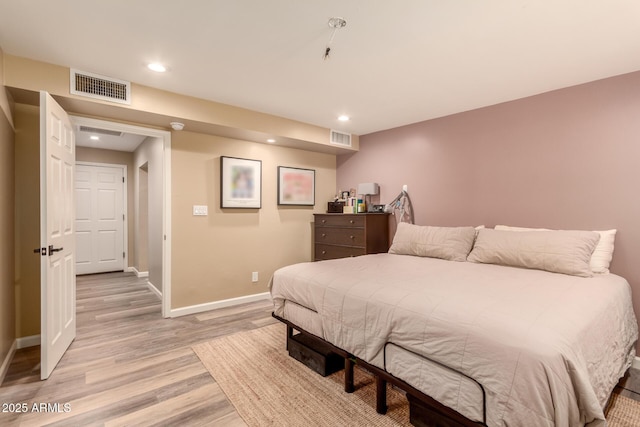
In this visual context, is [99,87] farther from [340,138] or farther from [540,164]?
[540,164]

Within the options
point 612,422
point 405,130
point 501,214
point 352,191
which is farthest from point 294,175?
point 612,422

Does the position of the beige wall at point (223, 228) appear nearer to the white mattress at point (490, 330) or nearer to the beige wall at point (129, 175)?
the white mattress at point (490, 330)

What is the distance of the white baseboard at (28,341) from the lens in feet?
8.72

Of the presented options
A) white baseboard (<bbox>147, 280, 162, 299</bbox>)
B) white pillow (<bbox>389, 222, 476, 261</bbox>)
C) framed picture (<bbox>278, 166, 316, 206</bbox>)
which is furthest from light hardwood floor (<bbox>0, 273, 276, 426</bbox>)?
white pillow (<bbox>389, 222, 476, 261</bbox>)

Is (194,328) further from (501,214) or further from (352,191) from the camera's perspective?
(501,214)

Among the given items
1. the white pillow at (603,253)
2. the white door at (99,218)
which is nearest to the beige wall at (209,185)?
the white door at (99,218)

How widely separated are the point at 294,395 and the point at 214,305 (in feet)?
6.84

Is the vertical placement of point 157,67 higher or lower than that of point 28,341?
higher

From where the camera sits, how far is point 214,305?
147 inches

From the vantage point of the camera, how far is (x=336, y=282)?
6.97 ft

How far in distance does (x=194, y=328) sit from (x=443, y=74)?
340cm

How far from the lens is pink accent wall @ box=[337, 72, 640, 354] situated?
246 centimetres

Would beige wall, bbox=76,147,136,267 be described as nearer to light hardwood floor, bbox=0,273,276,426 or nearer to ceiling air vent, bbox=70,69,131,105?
light hardwood floor, bbox=0,273,276,426

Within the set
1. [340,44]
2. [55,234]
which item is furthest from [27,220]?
[340,44]
